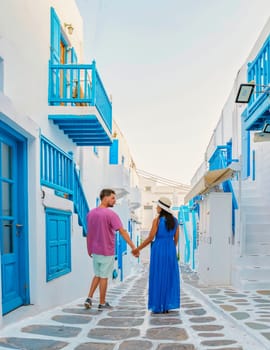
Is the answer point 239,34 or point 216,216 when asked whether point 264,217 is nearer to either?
point 216,216

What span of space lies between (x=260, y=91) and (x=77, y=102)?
9.94 feet

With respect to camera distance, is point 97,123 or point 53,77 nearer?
point 53,77

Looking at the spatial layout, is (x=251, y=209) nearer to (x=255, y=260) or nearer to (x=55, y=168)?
(x=255, y=260)

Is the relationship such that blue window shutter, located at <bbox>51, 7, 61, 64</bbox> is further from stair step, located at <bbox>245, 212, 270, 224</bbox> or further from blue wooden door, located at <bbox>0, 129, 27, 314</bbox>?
stair step, located at <bbox>245, 212, 270, 224</bbox>

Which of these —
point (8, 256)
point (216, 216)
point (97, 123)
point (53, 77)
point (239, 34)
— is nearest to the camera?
point (8, 256)

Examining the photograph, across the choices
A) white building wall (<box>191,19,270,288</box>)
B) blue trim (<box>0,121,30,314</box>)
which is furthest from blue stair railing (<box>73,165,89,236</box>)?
white building wall (<box>191,19,270,288</box>)

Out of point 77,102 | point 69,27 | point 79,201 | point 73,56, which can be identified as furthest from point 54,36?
point 79,201

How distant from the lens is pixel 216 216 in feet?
28.3

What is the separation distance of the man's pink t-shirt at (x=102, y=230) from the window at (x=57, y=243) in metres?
0.99

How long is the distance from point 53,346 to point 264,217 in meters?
6.71

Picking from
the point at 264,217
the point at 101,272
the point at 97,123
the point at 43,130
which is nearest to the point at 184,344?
the point at 101,272

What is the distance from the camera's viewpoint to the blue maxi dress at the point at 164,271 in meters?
5.35

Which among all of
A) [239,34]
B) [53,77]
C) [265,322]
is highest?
[239,34]

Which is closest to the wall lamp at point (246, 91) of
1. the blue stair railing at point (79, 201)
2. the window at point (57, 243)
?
the window at point (57, 243)
